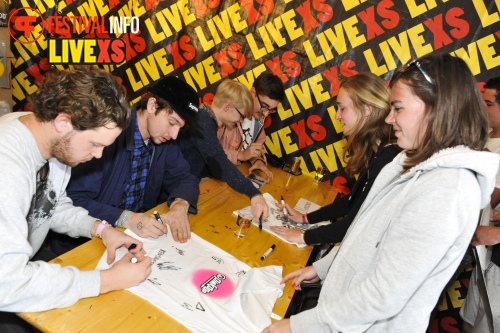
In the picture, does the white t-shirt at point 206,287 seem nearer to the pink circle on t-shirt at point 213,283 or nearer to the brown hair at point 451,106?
the pink circle on t-shirt at point 213,283

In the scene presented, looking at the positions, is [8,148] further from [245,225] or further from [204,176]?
[204,176]

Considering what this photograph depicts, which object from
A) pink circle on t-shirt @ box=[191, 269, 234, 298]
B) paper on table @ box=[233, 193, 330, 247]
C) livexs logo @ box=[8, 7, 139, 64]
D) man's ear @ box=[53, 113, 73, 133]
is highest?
livexs logo @ box=[8, 7, 139, 64]

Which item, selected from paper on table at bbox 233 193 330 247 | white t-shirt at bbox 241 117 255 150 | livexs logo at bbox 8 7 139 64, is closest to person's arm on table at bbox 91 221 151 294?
paper on table at bbox 233 193 330 247

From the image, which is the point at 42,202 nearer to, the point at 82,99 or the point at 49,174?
the point at 49,174

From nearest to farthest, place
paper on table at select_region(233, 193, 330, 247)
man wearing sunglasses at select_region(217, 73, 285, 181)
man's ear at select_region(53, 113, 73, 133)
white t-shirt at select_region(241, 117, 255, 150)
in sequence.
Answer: man's ear at select_region(53, 113, 73, 133) → paper on table at select_region(233, 193, 330, 247) → man wearing sunglasses at select_region(217, 73, 285, 181) → white t-shirt at select_region(241, 117, 255, 150)

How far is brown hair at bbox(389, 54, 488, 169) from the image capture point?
1065 millimetres

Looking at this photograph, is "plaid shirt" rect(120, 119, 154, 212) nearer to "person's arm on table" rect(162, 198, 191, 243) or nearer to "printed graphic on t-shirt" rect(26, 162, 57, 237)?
"person's arm on table" rect(162, 198, 191, 243)

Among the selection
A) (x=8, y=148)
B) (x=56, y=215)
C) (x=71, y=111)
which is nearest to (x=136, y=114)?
(x=56, y=215)

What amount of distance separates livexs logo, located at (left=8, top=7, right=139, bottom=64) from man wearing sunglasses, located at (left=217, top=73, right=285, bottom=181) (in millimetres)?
1941

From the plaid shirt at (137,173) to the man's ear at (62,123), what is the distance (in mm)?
833

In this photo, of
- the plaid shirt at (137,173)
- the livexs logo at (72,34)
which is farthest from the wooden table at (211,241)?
the livexs logo at (72,34)

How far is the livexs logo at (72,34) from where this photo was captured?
4.27 metres

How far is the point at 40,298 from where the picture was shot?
112 cm

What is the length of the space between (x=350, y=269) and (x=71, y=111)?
114 centimetres
